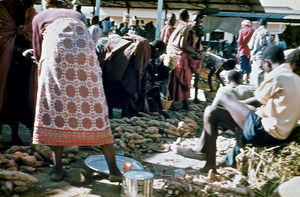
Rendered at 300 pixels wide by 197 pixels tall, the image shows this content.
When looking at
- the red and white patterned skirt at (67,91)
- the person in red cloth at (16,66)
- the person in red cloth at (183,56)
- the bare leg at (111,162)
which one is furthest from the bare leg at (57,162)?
the person in red cloth at (183,56)

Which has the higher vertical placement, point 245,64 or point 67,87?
point 67,87

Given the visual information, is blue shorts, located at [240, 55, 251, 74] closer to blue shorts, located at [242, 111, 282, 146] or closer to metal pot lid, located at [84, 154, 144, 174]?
blue shorts, located at [242, 111, 282, 146]

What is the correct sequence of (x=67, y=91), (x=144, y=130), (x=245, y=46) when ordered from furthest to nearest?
(x=245, y=46), (x=144, y=130), (x=67, y=91)

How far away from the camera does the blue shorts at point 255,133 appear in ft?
10.0

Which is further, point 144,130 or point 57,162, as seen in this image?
point 144,130

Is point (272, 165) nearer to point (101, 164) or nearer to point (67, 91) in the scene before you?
point (101, 164)

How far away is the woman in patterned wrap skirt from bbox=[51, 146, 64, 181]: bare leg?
5cm

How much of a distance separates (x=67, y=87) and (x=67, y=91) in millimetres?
35

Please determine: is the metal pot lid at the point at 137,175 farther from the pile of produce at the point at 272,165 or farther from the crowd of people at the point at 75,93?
the pile of produce at the point at 272,165

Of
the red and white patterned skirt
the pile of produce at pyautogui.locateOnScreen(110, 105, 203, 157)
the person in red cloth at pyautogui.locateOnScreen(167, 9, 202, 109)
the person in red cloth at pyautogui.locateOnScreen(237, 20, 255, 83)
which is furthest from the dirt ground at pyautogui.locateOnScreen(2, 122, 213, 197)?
the person in red cloth at pyautogui.locateOnScreen(237, 20, 255, 83)

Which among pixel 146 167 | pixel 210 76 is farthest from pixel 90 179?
pixel 210 76

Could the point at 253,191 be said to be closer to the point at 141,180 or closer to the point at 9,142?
the point at 141,180

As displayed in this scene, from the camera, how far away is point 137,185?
8.43 ft

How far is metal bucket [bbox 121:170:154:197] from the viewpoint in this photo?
8.41 feet
